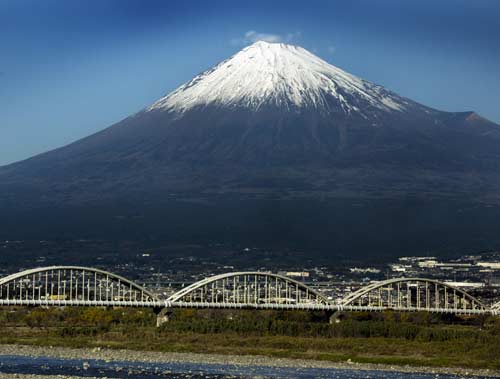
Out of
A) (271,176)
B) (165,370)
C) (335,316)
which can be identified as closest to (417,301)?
(335,316)

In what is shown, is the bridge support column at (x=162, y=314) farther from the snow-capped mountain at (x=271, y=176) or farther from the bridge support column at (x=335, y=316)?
the snow-capped mountain at (x=271, y=176)

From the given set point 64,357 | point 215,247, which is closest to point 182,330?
point 64,357

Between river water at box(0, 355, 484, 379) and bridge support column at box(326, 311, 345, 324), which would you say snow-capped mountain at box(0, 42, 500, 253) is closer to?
bridge support column at box(326, 311, 345, 324)

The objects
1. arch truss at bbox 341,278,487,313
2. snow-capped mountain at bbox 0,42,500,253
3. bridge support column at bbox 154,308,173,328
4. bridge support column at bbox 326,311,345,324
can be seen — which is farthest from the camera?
snow-capped mountain at bbox 0,42,500,253

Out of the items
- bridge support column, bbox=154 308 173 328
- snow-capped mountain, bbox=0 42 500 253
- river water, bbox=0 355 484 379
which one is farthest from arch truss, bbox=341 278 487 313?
snow-capped mountain, bbox=0 42 500 253

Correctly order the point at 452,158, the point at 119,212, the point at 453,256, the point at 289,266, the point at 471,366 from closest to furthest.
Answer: the point at 471,366 → the point at 289,266 → the point at 453,256 → the point at 119,212 → the point at 452,158

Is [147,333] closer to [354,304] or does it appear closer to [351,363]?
[351,363]

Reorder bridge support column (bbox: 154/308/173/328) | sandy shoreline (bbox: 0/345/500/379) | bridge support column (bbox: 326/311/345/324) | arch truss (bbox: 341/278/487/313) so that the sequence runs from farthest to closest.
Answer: arch truss (bbox: 341/278/487/313) < bridge support column (bbox: 326/311/345/324) < bridge support column (bbox: 154/308/173/328) < sandy shoreline (bbox: 0/345/500/379)
